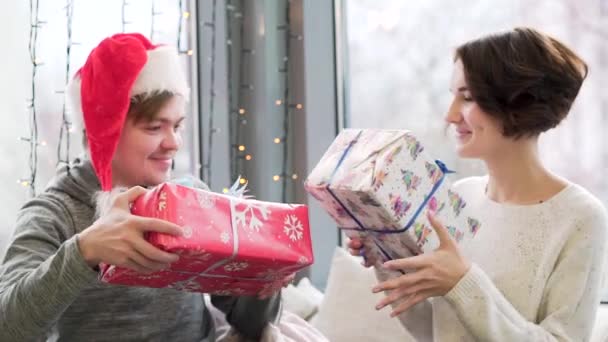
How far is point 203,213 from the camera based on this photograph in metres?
1.59

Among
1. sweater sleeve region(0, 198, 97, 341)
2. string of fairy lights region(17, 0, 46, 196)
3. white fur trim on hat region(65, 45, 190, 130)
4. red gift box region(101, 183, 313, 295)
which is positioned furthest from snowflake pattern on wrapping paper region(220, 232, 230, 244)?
string of fairy lights region(17, 0, 46, 196)

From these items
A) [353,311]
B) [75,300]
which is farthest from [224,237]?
[353,311]

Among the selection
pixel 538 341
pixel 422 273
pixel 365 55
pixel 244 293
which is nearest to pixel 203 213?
pixel 244 293

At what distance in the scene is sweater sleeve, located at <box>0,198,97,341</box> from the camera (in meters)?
1.66

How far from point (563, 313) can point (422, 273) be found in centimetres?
36

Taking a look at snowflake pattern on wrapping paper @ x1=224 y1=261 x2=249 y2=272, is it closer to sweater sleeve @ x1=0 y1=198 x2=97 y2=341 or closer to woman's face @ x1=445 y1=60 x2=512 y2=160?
sweater sleeve @ x1=0 y1=198 x2=97 y2=341

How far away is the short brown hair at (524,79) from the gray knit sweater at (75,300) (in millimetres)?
701

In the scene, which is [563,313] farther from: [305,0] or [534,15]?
[305,0]

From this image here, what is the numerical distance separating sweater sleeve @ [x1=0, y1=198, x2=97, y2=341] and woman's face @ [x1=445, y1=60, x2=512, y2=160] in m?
0.86

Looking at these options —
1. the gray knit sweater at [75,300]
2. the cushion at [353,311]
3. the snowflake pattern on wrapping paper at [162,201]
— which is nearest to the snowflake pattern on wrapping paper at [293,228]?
the snowflake pattern on wrapping paper at [162,201]

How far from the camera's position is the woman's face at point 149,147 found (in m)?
2.02

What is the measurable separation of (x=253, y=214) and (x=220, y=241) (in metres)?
0.12

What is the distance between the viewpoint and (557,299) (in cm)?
187

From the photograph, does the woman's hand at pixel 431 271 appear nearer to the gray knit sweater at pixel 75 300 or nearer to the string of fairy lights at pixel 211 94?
the gray knit sweater at pixel 75 300
